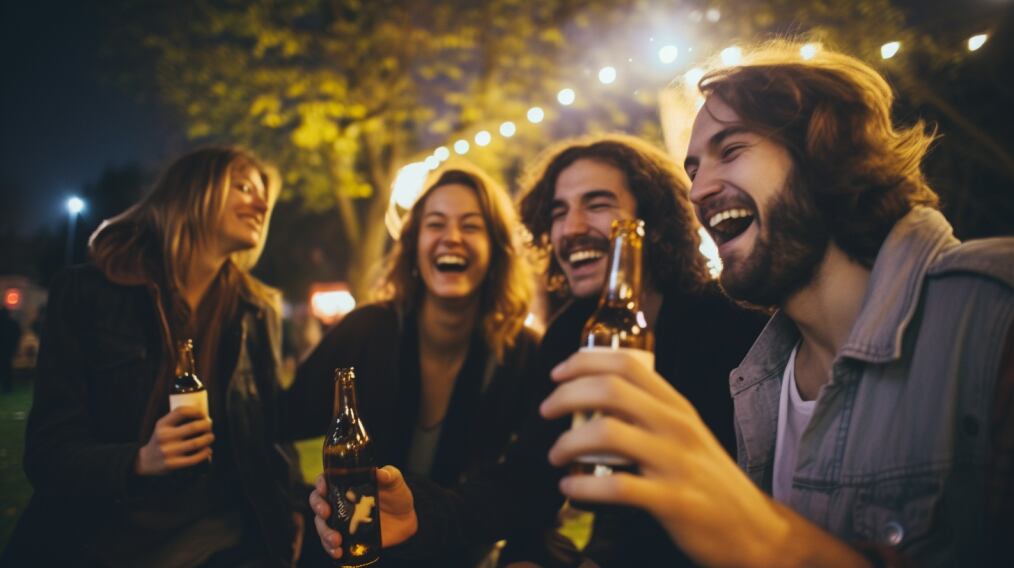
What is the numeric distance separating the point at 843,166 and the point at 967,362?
77cm

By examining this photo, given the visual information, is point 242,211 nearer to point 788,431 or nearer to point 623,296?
point 623,296

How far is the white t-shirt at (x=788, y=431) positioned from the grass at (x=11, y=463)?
352 centimetres

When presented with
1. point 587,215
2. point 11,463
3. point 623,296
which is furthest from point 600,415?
point 11,463

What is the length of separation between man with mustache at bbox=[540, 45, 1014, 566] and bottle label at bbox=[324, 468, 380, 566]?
103cm

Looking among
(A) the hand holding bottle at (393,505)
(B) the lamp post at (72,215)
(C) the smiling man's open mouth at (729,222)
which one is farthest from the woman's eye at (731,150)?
(B) the lamp post at (72,215)

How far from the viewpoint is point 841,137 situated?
1.94 m

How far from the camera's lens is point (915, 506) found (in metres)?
1.39

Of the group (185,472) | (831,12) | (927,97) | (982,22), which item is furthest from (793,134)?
(831,12)

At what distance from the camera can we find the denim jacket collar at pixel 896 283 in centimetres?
152

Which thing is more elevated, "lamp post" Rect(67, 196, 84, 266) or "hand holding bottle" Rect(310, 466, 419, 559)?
"lamp post" Rect(67, 196, 84, 266)

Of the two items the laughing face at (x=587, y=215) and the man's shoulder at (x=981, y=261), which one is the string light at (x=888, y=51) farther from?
the man's shoulder at (x=981, y=261)

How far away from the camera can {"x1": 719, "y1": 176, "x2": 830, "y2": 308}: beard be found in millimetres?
1771

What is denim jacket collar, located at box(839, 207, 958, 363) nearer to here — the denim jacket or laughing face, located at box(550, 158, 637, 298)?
the denim jacket

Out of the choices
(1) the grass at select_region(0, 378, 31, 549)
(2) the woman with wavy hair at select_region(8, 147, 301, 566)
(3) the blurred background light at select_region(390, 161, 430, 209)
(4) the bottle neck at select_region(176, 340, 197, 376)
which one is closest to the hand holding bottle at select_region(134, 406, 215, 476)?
(2) the woman with wavy hair at select_region(8, 147, 301, 566)
